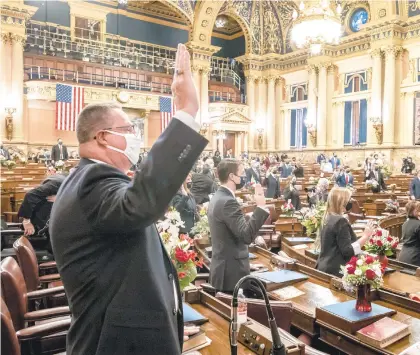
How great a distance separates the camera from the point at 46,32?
19.2 meters

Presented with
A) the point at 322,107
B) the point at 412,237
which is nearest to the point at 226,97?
the point at 322,107

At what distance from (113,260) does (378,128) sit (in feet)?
61.2

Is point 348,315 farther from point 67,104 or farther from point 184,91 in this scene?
point 67,104

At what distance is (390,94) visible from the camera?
58.4 feet

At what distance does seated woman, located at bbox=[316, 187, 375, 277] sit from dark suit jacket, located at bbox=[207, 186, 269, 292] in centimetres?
89

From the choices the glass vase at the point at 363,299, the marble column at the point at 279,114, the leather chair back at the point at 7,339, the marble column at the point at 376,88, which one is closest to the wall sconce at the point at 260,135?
the marble column at the point at 279,114

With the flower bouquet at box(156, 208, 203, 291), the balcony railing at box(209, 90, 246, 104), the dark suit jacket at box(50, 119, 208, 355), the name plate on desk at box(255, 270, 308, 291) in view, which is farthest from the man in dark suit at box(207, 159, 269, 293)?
the balcony railing at box(209, 90, 246, 104)

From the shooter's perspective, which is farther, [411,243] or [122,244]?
[411,243]

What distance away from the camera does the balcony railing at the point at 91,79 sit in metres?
17.8

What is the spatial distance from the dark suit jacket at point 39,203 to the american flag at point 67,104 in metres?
12.3

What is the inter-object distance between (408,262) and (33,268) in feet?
12.7

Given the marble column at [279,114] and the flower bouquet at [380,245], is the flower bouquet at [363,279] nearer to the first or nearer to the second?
the flower bouquet at [380,245]

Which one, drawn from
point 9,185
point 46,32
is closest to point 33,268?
point 9,185

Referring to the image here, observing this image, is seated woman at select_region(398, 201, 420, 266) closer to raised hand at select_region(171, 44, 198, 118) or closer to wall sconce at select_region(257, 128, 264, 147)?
raised hand at select_region(171, 44, 198, 118)
